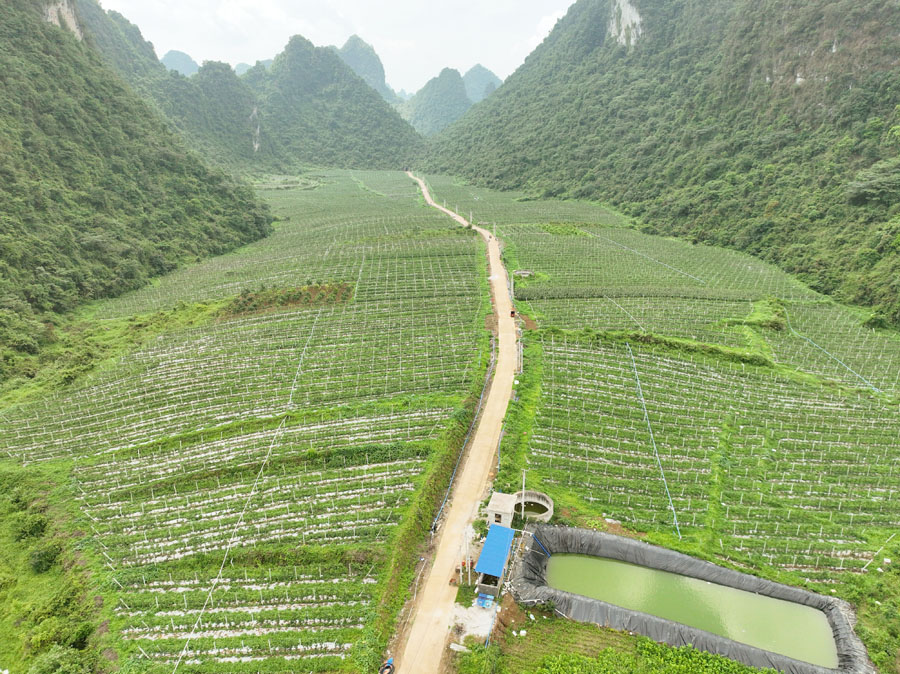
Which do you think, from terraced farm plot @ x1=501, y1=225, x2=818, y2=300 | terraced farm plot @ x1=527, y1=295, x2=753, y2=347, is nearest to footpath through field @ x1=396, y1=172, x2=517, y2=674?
terraced farm plot @ x1=527, y1=295, x2=753, y2=347

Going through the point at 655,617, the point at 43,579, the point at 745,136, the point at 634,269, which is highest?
the point at 745,136

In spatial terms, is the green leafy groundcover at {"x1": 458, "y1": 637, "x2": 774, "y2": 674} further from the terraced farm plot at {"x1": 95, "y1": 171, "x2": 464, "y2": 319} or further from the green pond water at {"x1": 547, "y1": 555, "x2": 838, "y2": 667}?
the terraced farm plot at {"x1": 95, "y1": 171, "x2": 464, "y2": 319}

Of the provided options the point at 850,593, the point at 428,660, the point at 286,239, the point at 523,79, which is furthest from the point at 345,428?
the point at 523,79

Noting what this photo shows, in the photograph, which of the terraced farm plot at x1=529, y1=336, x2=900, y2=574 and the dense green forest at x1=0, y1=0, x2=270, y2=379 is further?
the dense green forest at x1=0, y1=0, x2=270, y2=379

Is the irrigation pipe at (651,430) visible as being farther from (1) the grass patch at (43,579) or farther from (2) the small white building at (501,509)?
(1) the grass patch at (43,579)

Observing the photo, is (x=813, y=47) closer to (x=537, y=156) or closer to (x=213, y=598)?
(x=537, y=156)

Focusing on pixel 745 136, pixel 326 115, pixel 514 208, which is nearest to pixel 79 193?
pixel 514 208

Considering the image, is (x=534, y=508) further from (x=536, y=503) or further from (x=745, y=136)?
(x=745, y=136)
